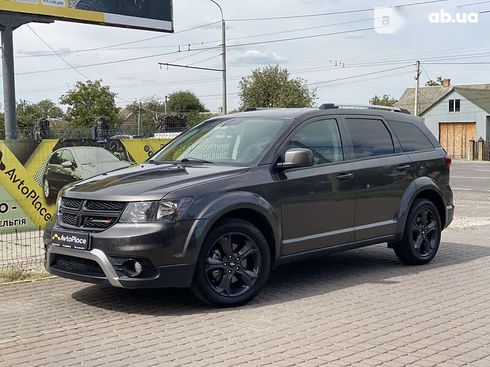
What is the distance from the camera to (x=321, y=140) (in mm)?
7270

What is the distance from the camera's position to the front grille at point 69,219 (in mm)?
6148

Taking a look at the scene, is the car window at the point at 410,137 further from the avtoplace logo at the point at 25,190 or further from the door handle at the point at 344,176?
the avtoplace logo at the point at 25,190

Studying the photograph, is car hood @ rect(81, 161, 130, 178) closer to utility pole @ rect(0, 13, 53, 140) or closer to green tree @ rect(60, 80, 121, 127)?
utility pole @ rect(0, 13, 53, 140)

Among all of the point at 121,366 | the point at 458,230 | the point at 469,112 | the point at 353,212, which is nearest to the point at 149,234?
the point at 121,366

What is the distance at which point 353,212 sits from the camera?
24.1 ft

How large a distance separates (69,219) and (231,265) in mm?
1584

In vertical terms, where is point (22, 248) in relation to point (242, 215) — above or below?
below

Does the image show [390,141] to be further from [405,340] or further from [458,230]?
[458,230]

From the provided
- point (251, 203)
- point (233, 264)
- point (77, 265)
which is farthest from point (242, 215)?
point (77, 265)

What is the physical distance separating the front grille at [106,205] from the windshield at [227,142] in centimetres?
132

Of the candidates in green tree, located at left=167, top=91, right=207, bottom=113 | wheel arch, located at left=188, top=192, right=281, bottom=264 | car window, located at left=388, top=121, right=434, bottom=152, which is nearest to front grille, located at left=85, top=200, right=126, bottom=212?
wheel arch, located at left=188, top=192, right=281, bottom=264

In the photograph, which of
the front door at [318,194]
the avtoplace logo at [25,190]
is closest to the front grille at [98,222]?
the front door at [318,194]

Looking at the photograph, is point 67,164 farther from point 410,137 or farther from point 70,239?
point 410,137

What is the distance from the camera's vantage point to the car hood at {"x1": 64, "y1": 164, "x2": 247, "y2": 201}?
5.86 metres
